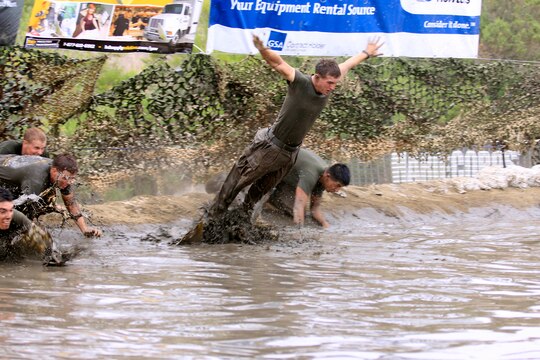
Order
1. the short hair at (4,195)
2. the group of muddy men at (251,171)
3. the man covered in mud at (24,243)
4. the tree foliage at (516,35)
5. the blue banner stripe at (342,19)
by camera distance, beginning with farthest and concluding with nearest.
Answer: the tree foliage at (516,35)
the blue banner stripe at (342,19)
the group of muddy men at (251,171)
the man covered in mud at (24,243)
the short hair at (4,195)

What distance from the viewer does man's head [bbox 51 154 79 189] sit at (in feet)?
27.1

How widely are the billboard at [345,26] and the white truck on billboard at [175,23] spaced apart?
1.61 ft

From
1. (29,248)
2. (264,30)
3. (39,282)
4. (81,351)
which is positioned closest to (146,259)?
(29,248)

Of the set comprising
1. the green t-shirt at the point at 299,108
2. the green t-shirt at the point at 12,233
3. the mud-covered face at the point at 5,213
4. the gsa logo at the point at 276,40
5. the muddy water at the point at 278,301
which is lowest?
the muddy water at the point at 278,301

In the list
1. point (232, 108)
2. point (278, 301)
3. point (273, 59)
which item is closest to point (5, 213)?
point (278, 301)

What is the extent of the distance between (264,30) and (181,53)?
1.30 metres

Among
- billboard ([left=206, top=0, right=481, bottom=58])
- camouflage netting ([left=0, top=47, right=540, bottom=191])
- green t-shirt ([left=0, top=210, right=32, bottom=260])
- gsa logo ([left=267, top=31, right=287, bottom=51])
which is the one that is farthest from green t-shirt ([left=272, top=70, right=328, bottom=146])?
gsa logo ([left=267, top=31, right=287, bottom=51])

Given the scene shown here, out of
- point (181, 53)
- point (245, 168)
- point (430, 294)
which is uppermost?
point (181, 53)

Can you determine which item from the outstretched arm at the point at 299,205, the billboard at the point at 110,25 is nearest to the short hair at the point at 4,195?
the outstretched arm at the point at 299,205

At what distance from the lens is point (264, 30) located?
1240 cm

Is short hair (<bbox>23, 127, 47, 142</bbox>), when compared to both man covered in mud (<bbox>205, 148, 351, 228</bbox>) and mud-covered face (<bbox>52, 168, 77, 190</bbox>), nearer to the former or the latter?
mud-covered face (<bbox>52, 168, 77, 190</bbox>)

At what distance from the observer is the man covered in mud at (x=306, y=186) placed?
1030 centimetres

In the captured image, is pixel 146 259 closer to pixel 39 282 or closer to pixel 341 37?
pixel 39 282

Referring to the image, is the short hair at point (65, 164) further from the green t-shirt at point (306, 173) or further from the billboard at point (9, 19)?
the billboard at point (9, 19)
